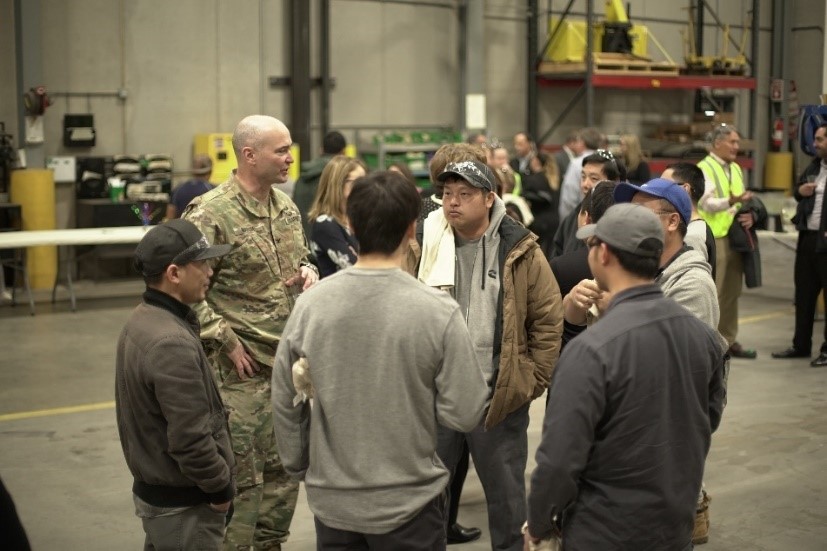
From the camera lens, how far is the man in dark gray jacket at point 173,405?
314 centimetres

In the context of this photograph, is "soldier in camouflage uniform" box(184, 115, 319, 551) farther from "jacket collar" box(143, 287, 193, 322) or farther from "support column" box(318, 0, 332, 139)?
"support column" box(318, 0, 332, 139)

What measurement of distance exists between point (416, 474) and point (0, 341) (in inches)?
294

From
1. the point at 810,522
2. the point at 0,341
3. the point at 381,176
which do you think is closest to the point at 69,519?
the point at 381,176

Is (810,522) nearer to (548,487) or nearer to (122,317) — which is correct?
(548,487)

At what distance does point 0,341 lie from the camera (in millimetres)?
9297

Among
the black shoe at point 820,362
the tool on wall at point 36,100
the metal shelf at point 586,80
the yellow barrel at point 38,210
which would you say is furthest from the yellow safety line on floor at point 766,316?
the tool on wall at point 36,100

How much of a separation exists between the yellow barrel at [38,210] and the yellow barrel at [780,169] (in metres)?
13.7

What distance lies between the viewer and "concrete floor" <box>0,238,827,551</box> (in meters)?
5.15

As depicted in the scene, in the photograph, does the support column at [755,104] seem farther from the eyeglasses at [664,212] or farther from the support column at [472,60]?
the eyeglasses at [664,212]

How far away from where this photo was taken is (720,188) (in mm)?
8453

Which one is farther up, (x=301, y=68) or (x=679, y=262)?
(x=301, y=68)

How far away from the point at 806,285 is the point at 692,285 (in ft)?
18.1

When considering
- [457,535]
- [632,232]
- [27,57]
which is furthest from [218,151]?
[632,232]

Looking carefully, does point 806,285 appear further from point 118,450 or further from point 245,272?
point 245,272
